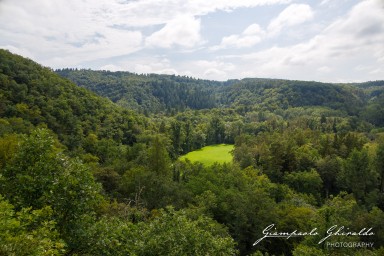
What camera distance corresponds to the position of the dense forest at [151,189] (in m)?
15.4

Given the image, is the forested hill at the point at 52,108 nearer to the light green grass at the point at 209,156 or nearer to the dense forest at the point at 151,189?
the dense forest at the point at 151,189

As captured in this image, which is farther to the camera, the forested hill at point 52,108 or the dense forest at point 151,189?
the forested hill at point 52,108

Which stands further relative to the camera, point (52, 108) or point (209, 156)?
point (209, 156)

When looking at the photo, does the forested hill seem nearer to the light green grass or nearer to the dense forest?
the dense forest

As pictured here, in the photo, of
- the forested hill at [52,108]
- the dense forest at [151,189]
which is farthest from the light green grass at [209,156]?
the forested hill at [52,108]

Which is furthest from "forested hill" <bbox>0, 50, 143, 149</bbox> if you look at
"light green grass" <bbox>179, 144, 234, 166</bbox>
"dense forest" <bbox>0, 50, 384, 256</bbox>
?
"light green grass" <bbox>179, 144, 234, 166</bbox>

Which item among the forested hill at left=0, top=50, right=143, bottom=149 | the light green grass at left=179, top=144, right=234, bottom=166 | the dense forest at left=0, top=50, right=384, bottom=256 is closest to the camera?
the dense forest at left=0, top=50, right=384, bottom=256

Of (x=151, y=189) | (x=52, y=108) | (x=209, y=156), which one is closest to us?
(x=151, y=189)

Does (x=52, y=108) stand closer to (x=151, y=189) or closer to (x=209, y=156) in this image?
(x=151, y=189)

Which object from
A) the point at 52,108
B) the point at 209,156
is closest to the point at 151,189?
the point at 52,108

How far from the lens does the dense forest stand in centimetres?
1543

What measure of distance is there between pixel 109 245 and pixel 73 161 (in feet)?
16.3

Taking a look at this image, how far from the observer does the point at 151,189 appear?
154ft

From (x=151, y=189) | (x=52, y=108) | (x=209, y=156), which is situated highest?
(x=52, y=108)
